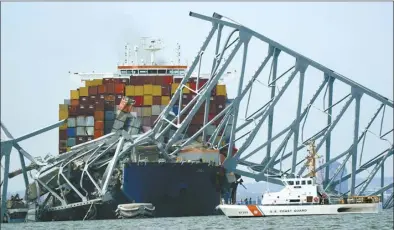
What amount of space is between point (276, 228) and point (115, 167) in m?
29.0

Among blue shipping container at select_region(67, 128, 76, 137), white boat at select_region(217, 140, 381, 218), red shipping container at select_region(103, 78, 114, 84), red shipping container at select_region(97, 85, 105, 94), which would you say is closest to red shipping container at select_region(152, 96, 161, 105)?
red shipping container at select_region(97, 85, 105, 94)

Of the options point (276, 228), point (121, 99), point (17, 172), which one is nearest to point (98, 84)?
point (121, 99)

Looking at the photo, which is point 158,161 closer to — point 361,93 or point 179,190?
point 179,190

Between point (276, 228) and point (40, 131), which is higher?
point (40, 131)

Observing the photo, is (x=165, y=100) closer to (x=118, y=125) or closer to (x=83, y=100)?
(x=83, y=100)

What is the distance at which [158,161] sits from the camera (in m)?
88.0

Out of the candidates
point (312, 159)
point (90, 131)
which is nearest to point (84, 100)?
point (90, 131)

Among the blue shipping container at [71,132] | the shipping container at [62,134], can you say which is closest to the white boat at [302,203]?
the blue shipping container at [71,132]

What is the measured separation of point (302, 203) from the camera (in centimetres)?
7338

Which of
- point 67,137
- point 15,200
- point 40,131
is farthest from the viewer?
point 67,137

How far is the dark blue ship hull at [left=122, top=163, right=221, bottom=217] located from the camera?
85.5m

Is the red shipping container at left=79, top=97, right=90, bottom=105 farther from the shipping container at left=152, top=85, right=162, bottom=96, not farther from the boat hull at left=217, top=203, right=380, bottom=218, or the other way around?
the boat hull at left=217, top=203, right=380, bottom=218

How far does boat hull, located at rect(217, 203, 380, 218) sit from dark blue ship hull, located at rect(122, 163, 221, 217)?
9.86m

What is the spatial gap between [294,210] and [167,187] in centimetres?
1532
